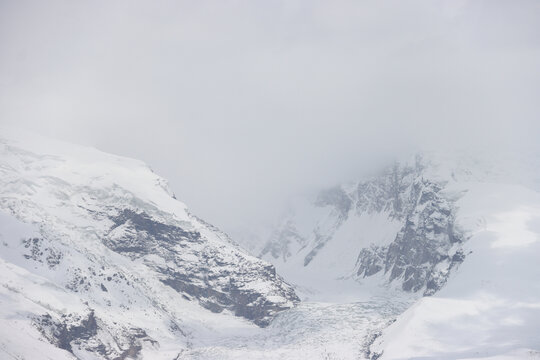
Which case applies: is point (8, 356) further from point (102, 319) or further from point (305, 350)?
point (305, 350)

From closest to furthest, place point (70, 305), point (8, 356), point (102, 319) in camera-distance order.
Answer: point (8, 356), point (70, 305), point (102, 319)

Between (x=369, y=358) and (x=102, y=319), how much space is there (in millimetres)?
76894

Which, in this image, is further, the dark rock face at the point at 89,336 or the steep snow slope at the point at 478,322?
the dark rock face at the point at 89,336

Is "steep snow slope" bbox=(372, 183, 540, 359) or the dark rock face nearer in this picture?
"steep snow slope" bbox=(372, 183, 540, 359)

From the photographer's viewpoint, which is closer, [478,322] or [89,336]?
[89,336]

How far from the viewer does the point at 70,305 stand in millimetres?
171750

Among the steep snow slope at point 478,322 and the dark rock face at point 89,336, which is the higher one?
the steep snow slope at point 478,322

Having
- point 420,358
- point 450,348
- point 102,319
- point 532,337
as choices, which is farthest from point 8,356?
point 532,337

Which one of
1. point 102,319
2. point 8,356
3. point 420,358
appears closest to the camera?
point 8,356

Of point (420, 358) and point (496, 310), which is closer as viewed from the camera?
point (420, 358)

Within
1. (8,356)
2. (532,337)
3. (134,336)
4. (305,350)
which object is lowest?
(8,356)

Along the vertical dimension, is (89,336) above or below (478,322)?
below

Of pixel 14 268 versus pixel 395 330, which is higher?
pixel 395 330

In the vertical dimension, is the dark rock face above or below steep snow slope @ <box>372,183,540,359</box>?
below
